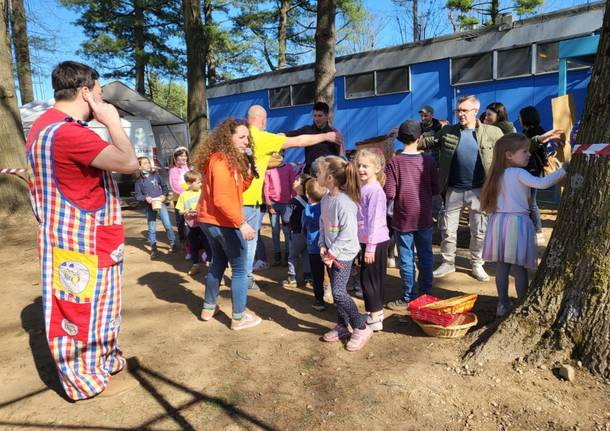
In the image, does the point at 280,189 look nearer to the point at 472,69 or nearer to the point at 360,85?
the point at 472,69

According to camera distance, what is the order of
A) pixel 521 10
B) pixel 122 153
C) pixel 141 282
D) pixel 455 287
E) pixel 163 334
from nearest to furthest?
pixel 122 153
pixel 163 334
pixel 455 287
pixel 141 282
pixel 521 10

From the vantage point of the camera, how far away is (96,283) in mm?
2803

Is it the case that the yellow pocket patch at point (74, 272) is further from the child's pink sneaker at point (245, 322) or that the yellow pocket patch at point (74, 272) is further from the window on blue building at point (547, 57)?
the window on blue building at point (547, 57)

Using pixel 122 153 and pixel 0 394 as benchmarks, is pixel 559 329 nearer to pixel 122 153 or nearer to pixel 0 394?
pixel 122 153

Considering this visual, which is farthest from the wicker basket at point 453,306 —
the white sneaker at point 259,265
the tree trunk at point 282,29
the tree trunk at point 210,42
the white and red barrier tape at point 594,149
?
the tree trunk at point 282,29

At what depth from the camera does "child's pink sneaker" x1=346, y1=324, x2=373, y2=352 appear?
3.46 metres

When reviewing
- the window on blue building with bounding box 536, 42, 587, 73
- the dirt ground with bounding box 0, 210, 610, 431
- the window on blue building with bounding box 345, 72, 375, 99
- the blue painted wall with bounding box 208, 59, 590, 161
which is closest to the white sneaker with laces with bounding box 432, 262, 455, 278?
the dirt ground with bounding box 0, 210, 610, 431

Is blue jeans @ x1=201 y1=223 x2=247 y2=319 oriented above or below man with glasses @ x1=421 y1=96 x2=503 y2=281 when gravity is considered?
below

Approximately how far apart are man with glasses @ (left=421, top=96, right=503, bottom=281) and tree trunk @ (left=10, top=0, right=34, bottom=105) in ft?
56.7

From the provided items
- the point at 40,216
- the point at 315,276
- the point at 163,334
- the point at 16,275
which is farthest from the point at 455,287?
the point at 16,275

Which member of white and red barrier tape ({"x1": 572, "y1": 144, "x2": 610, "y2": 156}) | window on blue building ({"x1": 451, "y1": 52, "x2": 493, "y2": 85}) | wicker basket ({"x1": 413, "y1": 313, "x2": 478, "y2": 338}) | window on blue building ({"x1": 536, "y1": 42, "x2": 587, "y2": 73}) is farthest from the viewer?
window on blue building ({"x1": 451, "y1": 52, "x2": 493, "y2": 85})

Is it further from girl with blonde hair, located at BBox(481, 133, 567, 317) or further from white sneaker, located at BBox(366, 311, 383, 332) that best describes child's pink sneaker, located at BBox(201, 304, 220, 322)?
girl with blonde hair, located at BBox(481, 133, 567, 317)

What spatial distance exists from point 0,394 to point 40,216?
51.1 inches

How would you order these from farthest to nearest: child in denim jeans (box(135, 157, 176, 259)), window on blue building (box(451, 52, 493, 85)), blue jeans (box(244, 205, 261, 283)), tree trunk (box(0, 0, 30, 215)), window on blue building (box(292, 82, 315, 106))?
window on blue building (box(292, 82, 315, 106)) < window on blue building (box(451, 52, 493, 85)) < tree trunk (box(0, 0, 30, 215)) < child in denim jeans (box(135, 157, 176, 259)) < blue jeans (box(244, 205, 261, 283))
